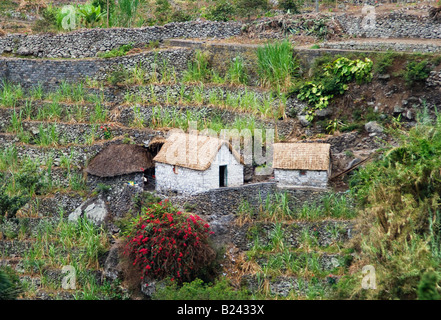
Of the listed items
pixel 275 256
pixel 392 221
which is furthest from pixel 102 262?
pixel 392 221

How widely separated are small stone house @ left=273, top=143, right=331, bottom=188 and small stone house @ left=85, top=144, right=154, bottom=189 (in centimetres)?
463

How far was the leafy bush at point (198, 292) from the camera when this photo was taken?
16.1 m

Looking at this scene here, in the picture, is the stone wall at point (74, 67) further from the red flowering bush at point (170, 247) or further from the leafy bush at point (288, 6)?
the red flowering bush at point (170, 247)

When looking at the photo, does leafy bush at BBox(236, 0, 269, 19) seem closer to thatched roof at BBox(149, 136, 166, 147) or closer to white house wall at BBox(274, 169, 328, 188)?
thatched roof at BBox(149, 136, 166, 147)

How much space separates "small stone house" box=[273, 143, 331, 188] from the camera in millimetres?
20062

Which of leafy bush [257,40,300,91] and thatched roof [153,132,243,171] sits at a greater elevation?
leafy bush [257,40,300,91]

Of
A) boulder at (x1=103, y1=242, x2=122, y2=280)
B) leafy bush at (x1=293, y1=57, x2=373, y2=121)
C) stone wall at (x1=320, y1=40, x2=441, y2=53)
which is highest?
stone wall at (x1=320, y1=40, x2=441, y2=53)

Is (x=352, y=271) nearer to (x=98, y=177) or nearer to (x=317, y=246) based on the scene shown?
(x=317, y=246)

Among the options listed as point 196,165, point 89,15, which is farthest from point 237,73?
point 89,15

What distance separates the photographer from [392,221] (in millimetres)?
15336

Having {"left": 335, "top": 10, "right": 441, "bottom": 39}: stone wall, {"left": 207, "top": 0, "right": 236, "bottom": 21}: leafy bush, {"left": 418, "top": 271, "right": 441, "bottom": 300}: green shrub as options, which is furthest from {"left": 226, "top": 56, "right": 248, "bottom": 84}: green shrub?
{"left": 418, "top": 271, "right": 441, "bottom": 300}: green shrub

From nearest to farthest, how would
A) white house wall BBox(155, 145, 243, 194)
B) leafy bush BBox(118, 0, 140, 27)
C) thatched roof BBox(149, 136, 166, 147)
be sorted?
white house wall BBox(155, 145, 243, 194), thatched roof BBox(149, 136, 166, 147), leafy bush BBox(118, 0, 140, 27)

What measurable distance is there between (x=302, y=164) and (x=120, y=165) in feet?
20.4

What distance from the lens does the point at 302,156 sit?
66.5 ft
